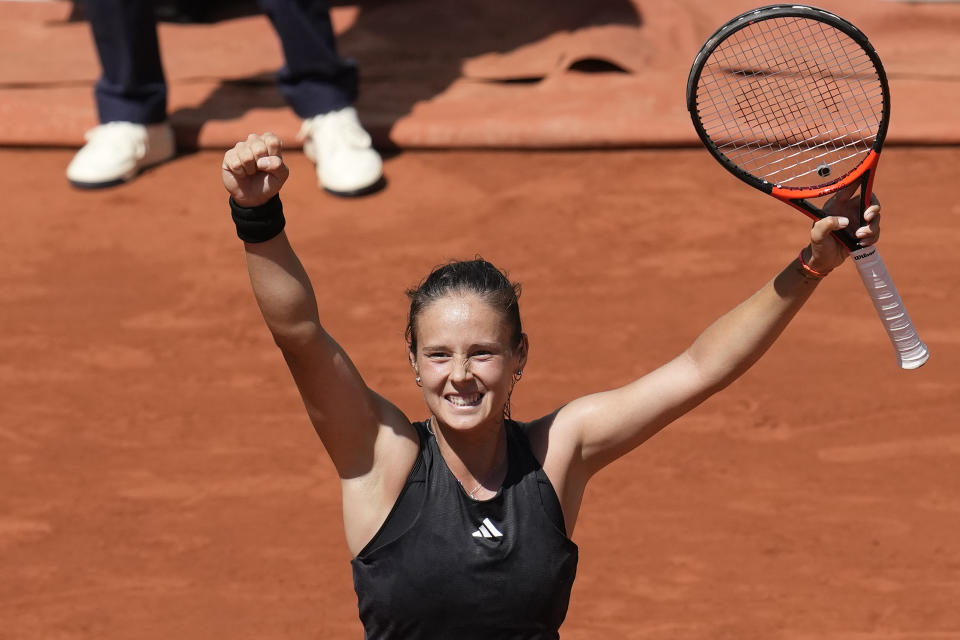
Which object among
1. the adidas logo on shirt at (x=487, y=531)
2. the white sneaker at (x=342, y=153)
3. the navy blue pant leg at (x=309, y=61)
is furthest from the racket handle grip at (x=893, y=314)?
the navy blue pant leg at (x=309, y=61)

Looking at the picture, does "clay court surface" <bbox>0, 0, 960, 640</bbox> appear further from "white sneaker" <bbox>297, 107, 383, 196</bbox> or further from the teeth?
the teeth

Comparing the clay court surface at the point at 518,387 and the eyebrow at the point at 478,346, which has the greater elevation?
Result: the eyebrow at the point at 478,346

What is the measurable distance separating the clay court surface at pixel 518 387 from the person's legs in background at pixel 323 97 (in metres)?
0.14

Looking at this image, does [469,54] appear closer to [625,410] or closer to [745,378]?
[745,378]

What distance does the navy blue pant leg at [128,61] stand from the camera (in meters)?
7.52

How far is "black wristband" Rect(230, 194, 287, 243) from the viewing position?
2676 mm

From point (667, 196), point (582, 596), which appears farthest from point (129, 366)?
point (667, 196)

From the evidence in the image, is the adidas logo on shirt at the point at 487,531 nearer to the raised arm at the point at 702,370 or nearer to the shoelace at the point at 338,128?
the raised arm at the point at 702,370

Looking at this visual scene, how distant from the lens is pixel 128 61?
7.54 metres

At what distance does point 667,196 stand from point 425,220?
1249 mm

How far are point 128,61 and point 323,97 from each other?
109 cm

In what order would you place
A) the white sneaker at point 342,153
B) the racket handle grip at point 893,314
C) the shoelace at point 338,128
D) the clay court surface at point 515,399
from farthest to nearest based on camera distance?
1. the shoelace at point 338,128
2. the white sneaker at point 342,153
3. the clay court surface at point 515,399
4. the racket handle grip at point 893,314

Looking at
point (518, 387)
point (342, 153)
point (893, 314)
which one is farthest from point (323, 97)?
point (893, 314)

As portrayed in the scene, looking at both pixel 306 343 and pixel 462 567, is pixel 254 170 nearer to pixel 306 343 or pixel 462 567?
pixel 306 343
